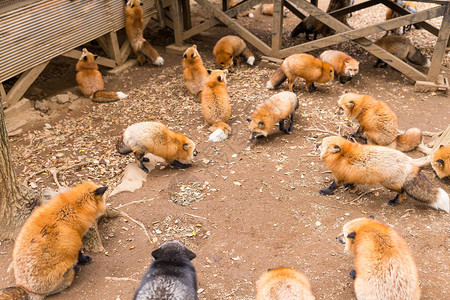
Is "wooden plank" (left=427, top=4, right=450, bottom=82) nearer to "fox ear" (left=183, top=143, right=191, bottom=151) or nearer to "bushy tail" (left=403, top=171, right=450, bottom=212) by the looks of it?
"bushy tail" (left=403, top=171, right=450, bottom=212)

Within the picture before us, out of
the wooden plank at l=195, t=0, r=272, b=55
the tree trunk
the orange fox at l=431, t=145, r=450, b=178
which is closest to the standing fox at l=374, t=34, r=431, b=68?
the wooden plank at l=195, t=0, r=272, b=55

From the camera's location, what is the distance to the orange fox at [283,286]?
316 cm

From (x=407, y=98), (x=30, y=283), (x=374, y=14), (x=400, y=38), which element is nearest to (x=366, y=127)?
(x=407, y=98)

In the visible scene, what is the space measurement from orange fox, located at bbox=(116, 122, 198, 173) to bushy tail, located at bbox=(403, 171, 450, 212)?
3514mm

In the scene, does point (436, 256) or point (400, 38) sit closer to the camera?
point (436, 256)

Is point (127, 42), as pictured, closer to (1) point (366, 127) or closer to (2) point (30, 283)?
(1) point (366, 127)

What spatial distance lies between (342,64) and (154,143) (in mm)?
5219

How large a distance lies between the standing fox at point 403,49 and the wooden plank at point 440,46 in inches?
51.3

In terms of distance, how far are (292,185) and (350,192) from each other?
0.88 meters

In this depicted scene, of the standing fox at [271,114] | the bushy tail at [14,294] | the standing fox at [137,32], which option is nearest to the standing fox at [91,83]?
the standing fox at [137,32]

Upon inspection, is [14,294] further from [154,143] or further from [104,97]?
[104,97]

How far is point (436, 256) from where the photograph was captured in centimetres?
405

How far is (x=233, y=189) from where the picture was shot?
5.62 metres

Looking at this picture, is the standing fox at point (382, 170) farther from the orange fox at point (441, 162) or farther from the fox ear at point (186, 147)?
the fox ear at point (186, 147)
